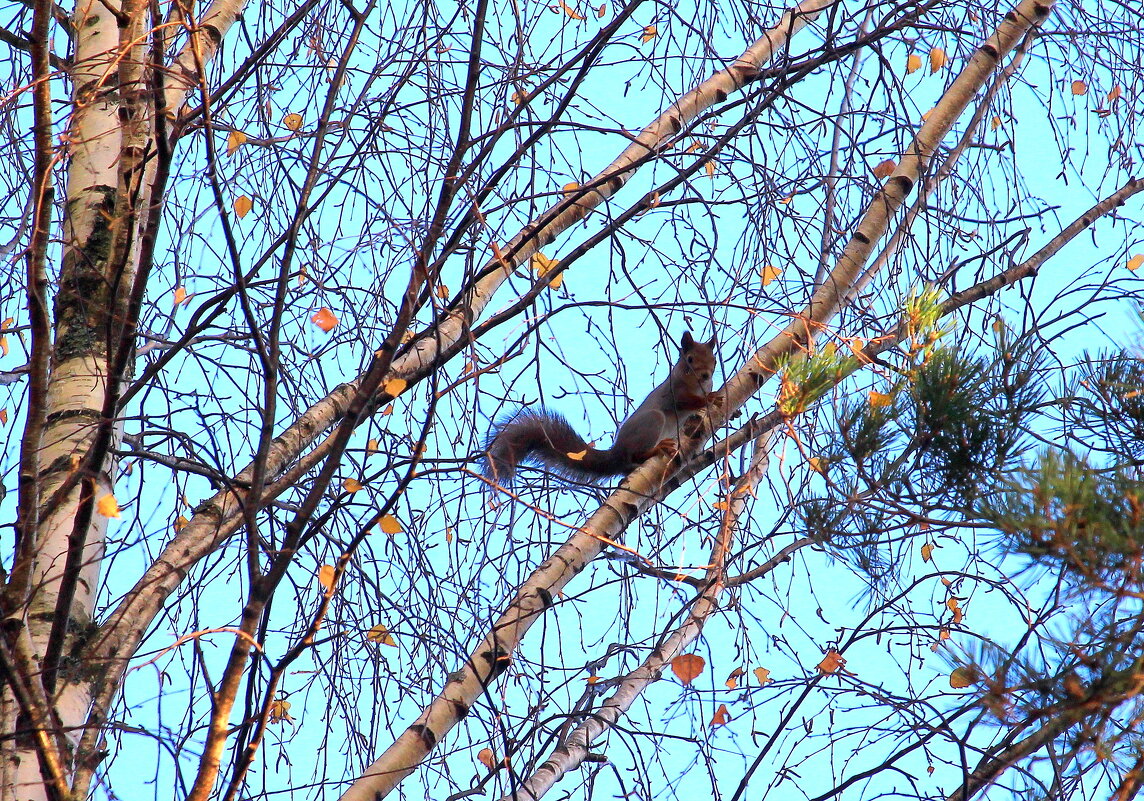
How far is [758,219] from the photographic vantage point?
2.32 m

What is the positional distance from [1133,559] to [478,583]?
114cm

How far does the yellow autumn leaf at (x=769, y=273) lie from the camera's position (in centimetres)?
238

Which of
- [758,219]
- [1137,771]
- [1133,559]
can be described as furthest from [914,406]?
[758,219]

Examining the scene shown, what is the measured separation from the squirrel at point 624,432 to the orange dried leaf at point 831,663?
1.33 meters

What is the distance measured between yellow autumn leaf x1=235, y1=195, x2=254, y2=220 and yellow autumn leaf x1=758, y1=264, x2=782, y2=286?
3.32 ft

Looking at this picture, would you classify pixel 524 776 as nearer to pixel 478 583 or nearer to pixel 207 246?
pixel 478 583

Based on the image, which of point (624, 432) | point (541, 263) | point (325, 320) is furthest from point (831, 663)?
point (624, 432)

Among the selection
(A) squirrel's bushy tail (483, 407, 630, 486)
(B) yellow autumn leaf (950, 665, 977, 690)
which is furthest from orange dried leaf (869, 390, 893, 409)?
(A) squirrel's bushy tail (483, 407, 630, 486)

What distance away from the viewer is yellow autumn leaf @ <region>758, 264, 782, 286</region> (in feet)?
7.80

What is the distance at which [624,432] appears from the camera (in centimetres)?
390

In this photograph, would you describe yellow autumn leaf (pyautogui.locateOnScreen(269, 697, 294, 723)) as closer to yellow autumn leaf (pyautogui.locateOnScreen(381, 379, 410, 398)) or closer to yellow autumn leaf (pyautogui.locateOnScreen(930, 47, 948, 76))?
yellow autumn leaf (pyautogui.locateOnScreen(381, 379, 410, 398))

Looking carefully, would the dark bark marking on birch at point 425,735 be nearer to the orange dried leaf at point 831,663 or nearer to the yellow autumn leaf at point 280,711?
the yellow autumn leaf at point 280,711

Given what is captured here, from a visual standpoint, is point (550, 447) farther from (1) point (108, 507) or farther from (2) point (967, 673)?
(2) point (967, 673)

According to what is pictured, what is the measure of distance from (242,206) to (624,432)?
6.27 ft
